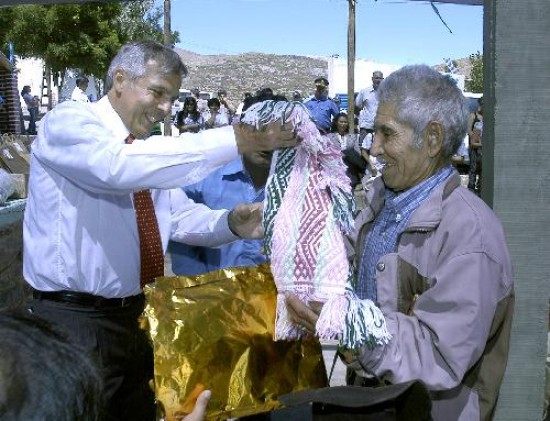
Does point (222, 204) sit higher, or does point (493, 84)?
point (493, 84)

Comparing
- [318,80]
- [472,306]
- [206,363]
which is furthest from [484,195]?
[318,80]

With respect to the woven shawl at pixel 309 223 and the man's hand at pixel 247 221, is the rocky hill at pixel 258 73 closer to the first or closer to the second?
the man's hand at pixel 247 221

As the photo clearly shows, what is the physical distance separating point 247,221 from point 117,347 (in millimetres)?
719

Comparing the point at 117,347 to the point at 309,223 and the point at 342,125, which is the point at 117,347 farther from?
the point at 342,125

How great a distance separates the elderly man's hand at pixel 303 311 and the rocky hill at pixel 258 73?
61.1 meters

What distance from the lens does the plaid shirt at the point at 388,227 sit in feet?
7.11

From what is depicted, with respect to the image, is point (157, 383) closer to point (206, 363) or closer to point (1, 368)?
point (206, 363)

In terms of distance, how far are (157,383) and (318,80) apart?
11642 mm

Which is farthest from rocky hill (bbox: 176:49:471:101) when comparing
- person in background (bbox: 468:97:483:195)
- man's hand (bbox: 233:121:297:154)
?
man's hand (bbox: 233:121:297:154)

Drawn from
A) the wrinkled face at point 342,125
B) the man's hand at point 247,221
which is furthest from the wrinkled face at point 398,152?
the wrinkled face at point 342,125

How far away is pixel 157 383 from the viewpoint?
2135 millimetres

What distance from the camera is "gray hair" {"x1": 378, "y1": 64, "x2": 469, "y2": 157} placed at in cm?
213

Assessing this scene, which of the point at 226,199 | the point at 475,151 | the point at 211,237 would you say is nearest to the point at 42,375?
the point at 211,237

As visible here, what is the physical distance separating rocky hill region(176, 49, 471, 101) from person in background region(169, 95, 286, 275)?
59785 mm
